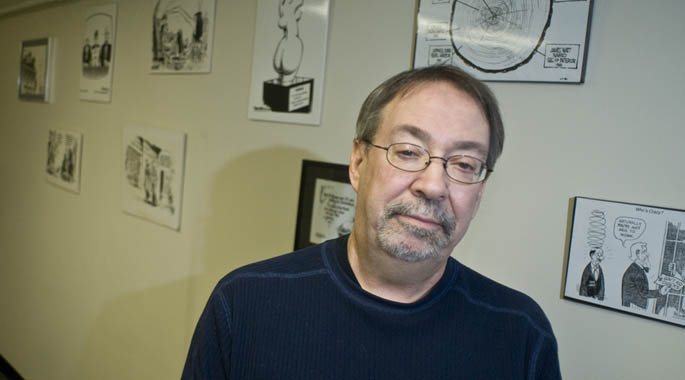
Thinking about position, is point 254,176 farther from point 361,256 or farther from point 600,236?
point 600,236

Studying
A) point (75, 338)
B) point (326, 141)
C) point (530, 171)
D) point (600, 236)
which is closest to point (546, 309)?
point (600, 236)

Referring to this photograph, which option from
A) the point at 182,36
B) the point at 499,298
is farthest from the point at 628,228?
the point at 182,36

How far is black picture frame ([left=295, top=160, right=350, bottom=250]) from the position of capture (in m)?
1.53

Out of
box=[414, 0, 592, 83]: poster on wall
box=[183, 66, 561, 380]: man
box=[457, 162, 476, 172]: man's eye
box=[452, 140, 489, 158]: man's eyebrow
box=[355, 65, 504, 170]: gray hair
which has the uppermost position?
box=[414, 0, 592, 83]: poster on wall

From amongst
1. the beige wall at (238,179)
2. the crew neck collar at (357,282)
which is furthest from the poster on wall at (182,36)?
the crew neck collar at (357,282)

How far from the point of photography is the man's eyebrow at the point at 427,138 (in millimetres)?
945

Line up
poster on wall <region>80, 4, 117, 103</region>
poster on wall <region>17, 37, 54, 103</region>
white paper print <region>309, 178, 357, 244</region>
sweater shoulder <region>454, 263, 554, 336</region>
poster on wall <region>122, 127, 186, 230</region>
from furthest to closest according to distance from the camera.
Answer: poster on wall <region>17, 37, 54, 103</region>
poster on wall <region>80, 4, 117, 103</region>
poster on wall <region>122, 127, 186, 230</region>
white paper print <region>309, 178, 357, 244</region>
sweater shoulder <region>454, 263, 554, 336</region>

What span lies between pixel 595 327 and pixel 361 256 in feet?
1.87

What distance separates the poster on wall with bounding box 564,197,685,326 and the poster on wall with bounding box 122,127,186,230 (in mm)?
1578

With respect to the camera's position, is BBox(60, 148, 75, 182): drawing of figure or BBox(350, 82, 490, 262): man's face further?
BBox(60, 148, 75, 182): drawing of figure

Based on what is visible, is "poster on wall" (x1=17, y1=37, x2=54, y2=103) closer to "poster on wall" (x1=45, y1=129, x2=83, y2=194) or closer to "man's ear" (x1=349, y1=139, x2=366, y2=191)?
Result: "poster on wall" (x1=45, y1=129, x2=83, y2=194)

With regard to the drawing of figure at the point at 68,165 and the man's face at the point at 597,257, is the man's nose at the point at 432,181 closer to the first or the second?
the man's face at the point at 597,257

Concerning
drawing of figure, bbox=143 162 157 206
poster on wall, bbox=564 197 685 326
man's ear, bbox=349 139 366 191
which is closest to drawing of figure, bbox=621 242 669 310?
poster on wall, bbox=564 197 685 326

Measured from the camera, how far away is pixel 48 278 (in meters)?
2.92
